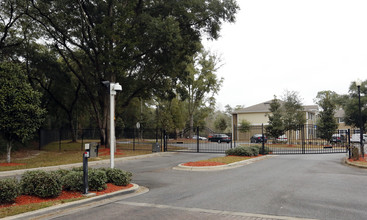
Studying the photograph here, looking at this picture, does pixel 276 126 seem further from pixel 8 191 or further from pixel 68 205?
pixel 8 191

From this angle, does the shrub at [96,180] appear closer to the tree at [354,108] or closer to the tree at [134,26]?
the tree at [134,26]

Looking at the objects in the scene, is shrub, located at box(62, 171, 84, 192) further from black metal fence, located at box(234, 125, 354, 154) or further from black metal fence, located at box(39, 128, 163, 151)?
black metal fence, located at box(39, 128, 163, 151)

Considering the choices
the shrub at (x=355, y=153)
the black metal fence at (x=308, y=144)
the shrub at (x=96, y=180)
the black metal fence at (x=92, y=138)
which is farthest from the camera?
the black metal fence at (x=92, y=138)

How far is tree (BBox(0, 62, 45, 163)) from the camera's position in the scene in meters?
17.3

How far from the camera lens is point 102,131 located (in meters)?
28.7

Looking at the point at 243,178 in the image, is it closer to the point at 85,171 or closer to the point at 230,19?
the point at 85,171

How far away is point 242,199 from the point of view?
809cm

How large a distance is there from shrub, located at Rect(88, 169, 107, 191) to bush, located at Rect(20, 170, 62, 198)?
3.13 ft

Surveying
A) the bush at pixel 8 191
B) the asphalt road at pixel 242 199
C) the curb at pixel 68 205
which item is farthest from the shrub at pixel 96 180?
the bush at pixel 8 191

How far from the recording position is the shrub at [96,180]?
8.84 metres

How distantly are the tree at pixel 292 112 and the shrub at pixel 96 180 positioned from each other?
84.6 feet

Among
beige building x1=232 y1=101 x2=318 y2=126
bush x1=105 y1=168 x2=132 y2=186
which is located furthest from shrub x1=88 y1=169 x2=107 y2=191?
beige building x1=232 y1=101 x2=318 y2=126

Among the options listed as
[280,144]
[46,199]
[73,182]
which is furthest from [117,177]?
[280,144]

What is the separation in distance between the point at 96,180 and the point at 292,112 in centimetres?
2745
